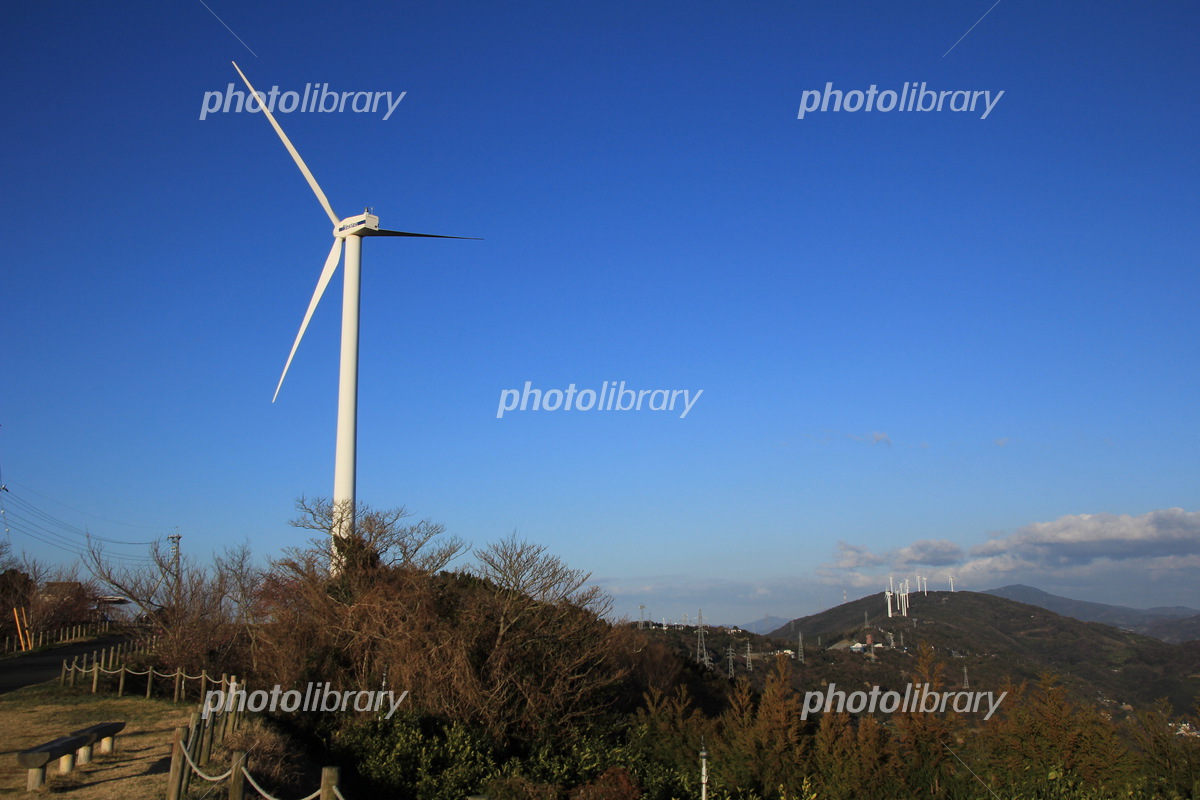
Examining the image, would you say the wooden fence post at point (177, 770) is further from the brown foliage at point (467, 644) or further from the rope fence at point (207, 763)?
the brown foliage at point (467, 644)

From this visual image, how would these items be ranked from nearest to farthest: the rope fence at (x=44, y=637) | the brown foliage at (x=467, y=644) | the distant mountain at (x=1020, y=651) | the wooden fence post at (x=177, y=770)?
the wooden fence post at (x=177, y=770) → the brown foliage at (x=467, y=644) → the rope fence at (x=44, y=637) → the distant mountain at (x=1020, y=651)

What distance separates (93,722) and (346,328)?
59.4 ft

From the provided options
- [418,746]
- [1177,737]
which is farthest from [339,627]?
[1177,737]

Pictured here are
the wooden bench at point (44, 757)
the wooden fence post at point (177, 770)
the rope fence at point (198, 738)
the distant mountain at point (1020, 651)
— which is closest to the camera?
the rope fence at point (198, 738)

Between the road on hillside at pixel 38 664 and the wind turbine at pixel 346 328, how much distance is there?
10.5 metres

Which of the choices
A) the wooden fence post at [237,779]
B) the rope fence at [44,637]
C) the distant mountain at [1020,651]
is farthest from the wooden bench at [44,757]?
the distant mountain at [1020,651]

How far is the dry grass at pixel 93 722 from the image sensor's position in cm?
1373

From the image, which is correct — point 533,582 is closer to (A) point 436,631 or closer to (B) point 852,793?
(A) point 436,631

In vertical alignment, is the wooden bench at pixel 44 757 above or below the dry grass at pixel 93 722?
above

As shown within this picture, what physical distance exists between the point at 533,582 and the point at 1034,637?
301 ft

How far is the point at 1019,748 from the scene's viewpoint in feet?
48.2

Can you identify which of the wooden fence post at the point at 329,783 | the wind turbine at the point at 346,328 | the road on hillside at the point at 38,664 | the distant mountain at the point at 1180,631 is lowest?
the distant mountain at the point at 1180,631

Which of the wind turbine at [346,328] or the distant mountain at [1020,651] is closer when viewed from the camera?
the wind turbine at [346,328]

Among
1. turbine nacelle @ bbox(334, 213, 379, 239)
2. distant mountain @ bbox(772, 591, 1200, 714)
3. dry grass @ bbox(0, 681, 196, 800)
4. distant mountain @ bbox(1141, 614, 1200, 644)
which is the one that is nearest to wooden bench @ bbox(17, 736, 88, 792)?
dry grass @ bbox(0, 681, 196, 800)
